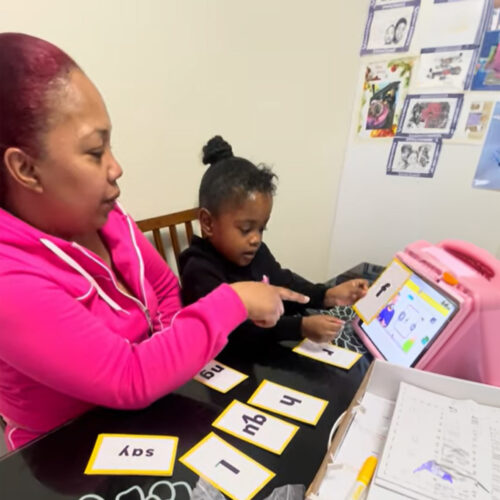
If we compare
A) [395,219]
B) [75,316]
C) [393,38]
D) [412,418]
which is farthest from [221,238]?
[393,38]

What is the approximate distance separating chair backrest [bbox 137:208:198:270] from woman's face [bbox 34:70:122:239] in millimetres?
627

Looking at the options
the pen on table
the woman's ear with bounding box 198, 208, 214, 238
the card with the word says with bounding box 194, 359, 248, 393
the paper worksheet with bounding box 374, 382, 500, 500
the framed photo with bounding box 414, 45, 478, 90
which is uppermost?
the framed photo with bounding box 414, 45, 478, 90

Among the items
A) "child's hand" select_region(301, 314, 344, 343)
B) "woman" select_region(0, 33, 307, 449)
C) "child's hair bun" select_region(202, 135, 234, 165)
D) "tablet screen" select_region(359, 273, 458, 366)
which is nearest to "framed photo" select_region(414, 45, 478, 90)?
"child's hair bun" select_region(202, 135, 234, 165)

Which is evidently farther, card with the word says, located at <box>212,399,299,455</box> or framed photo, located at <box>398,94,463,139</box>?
framed photo, located at <box>398,94,463,139</box>

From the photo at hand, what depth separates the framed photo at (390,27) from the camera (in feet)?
5.59

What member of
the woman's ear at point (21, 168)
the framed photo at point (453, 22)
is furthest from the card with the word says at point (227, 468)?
the framed photo at point (453, 22)

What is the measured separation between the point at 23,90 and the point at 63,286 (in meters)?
0.28

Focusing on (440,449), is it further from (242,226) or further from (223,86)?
(223,86)

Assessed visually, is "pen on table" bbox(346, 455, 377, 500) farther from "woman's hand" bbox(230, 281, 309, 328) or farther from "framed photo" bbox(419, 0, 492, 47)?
"framed photo" bbox(419, 0, 492, 47)

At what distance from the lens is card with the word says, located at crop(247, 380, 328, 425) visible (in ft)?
2.02

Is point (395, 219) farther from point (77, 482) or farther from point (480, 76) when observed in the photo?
point (77, 482)

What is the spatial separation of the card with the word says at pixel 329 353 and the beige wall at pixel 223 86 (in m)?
0.75

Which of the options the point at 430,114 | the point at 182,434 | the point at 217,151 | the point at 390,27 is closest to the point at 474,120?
the point at 430,114

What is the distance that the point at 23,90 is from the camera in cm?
49
